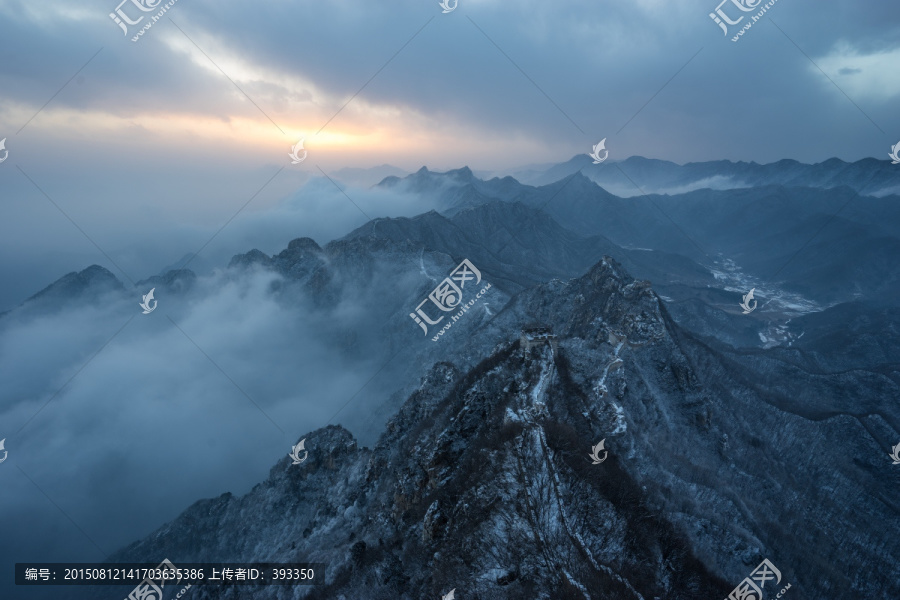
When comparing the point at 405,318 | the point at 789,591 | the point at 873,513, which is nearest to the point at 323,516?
the point at 789,591

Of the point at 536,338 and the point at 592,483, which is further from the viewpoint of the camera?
the point at 536,338

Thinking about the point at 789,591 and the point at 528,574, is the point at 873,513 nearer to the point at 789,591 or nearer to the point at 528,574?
the point at 789,591

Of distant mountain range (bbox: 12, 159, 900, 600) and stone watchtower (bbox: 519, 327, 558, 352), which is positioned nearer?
distant mountain range (bbox: 12, 159, 900, 600)

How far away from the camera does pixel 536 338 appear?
49.7 meters

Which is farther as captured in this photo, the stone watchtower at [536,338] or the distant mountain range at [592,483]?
the stone watchtower at [536,338]

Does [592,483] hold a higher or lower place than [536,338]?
lower

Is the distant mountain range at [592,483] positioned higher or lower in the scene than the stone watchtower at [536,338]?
lower

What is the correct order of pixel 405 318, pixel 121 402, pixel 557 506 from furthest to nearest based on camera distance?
pixel 121 402
pixel 405 318
pixel 557 506

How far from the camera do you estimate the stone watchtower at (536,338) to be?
49700 millimetres

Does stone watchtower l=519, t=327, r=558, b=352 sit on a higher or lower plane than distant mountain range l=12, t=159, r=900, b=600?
higher

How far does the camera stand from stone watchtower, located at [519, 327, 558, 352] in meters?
49.7

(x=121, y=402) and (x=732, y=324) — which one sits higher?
(x=121, y=402)

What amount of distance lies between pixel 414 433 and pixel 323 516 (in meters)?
20.3

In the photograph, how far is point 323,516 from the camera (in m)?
59.3
